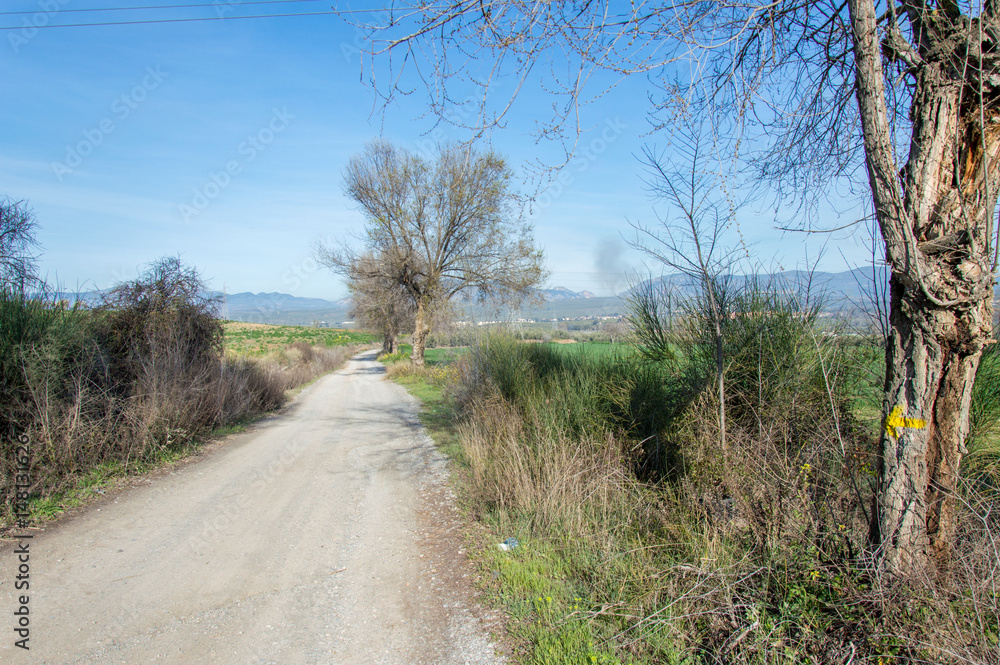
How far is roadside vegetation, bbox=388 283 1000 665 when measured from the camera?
8.13ft

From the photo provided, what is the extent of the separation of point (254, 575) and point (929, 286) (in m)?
4.94

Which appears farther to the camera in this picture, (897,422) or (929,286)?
Answer: (897,422)

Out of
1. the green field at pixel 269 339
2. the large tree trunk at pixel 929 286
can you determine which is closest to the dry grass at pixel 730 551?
the large tree trunk at pixel 929 286

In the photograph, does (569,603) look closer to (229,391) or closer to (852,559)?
(852,559)

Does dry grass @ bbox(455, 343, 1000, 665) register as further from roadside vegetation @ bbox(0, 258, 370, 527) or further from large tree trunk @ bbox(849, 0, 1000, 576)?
roadside vegetation @ bbox(0, 258, 370, 527)

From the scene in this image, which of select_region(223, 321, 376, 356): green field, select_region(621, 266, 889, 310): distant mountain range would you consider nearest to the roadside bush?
select_region(621, 266, 889, 310): distant mountain range

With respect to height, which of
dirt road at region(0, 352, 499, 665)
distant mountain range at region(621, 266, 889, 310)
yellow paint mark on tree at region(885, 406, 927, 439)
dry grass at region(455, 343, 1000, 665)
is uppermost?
distant mountain range at region(621, 266, 889, 310)

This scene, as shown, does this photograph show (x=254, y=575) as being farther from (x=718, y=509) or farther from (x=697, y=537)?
(x=718, y=509)

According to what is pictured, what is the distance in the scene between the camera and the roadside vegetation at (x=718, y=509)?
2479 millimetres

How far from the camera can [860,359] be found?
16.2 feet

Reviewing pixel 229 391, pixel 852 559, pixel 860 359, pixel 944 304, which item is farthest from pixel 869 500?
pixel 229 391

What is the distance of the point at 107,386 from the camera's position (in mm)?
7320

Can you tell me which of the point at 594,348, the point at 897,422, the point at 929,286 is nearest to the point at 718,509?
the point at 897,422

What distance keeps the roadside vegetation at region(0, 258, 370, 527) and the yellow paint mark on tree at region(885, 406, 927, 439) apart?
23.9ft
